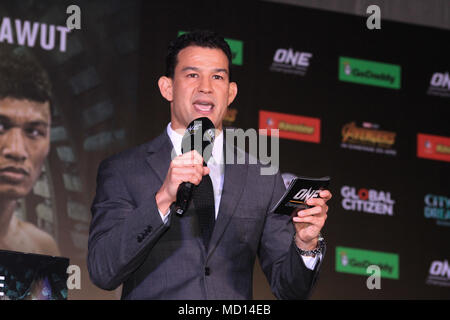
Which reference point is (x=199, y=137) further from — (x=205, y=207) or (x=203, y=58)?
(x=203, y=58)

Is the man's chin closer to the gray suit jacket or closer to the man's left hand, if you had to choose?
the gray suit jacket

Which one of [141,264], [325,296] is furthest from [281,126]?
[141,264]

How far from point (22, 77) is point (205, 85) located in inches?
121

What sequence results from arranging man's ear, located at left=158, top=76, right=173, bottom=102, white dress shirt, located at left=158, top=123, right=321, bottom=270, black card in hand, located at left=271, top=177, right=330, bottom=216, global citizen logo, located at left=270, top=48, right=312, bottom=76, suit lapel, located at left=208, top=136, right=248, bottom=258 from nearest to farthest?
black card in hand, located at left=271, top=177, right=330, bottom=216 < suit lapel, located at left=208, top=136, right=248, bottom=258 < white dress shirt, located at left=158, top=123, right=321, bottom=270 < man's ear, located at left=158, top=76, right=173, bottom=102 < global citizen logo, located at left=270, top=48, right=312, bottom=76

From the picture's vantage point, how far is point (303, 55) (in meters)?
6.19

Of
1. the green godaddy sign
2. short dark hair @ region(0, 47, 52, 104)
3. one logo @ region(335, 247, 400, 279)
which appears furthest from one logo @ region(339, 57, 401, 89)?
short dark hair @ region(0, 47, 52, 104)

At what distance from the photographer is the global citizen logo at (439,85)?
6.49 meters

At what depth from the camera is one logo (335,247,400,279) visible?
587cm

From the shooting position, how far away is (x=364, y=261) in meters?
5.90

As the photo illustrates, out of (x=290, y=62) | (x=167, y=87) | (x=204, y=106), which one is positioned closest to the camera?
(x=204, y=106)

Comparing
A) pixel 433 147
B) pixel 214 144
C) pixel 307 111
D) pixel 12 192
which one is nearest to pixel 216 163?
pixel 214 144

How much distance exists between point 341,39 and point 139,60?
185 cm

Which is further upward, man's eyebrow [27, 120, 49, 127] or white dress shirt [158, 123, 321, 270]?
man's eyebrow [27, 120, 49, 127]

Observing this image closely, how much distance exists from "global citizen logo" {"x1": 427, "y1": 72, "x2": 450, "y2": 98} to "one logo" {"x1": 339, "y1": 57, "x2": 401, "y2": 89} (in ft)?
1.10
